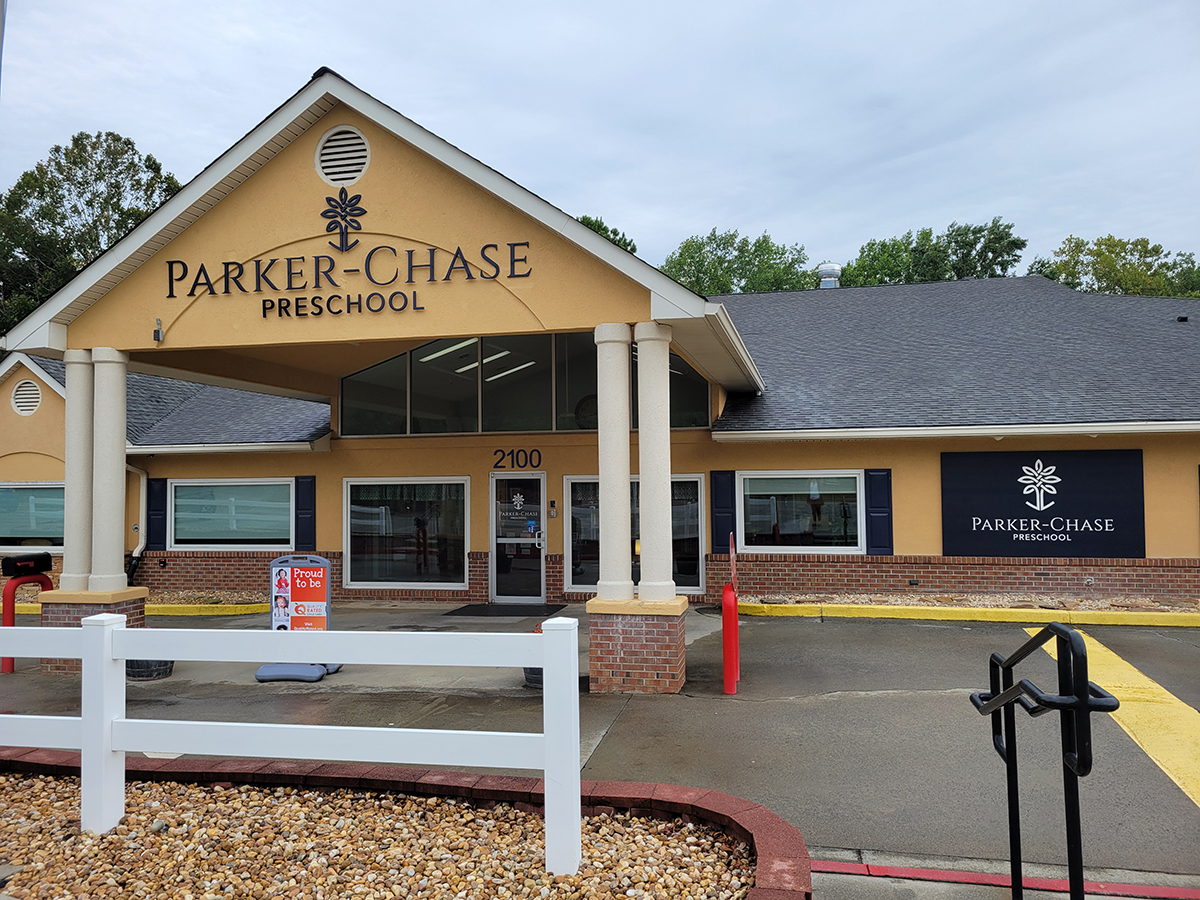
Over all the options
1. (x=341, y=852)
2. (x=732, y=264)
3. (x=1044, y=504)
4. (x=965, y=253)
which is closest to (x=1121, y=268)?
(x=965, y=253)

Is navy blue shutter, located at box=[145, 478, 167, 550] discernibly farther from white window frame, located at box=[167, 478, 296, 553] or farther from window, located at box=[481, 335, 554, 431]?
window, located at box=[481, 335, 554, 431]

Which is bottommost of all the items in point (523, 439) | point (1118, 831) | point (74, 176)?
point (1118, 831)

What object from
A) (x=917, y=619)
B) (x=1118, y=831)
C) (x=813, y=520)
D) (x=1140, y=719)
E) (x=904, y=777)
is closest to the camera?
(x=1118, y=831)

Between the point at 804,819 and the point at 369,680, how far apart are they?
5630mm

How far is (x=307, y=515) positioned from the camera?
16.0 metres

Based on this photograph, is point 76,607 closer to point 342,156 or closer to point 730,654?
point 342,156

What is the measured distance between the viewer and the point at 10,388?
→ 1753 centimetres

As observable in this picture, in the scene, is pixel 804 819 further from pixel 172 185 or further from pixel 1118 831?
pixel 172 185

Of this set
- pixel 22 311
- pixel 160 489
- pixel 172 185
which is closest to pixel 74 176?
pixel 172 185

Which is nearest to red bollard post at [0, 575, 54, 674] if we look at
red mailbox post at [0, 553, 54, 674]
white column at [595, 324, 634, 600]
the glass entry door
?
red mailbox post at [0, 553, 54, 674]

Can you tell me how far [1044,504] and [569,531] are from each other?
25.0 feet

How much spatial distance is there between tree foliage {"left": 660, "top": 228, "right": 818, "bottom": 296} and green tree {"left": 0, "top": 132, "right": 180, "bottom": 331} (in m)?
28.5

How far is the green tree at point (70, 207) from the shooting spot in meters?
35.4

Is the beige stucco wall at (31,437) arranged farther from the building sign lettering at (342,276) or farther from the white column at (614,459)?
the white column at (614,459)
